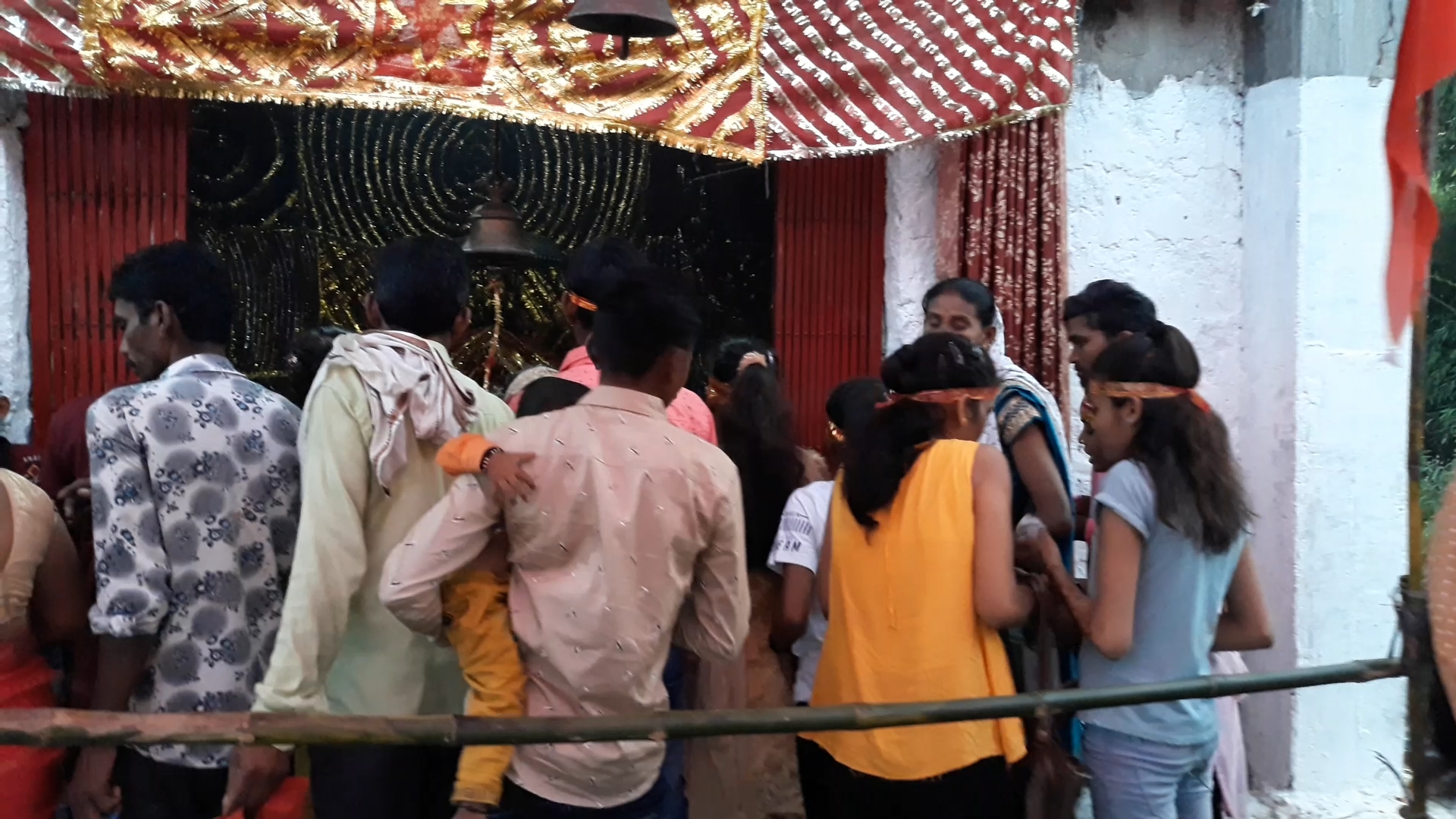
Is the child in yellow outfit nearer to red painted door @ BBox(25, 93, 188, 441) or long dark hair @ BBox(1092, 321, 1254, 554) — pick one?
long dark hair @ BBox(1092, 321, 1254, 554)

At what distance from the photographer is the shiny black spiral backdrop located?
4.32 meters

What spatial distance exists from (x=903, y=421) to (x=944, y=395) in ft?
0.34

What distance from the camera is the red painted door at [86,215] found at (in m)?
3.58

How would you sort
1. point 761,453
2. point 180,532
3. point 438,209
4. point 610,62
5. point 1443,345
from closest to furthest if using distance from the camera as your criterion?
point 180,532 < point 761,453 < point 610,62 < point 438,209 < point 1443,345

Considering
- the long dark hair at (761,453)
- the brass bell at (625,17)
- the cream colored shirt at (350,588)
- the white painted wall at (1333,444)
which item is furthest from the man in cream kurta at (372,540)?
the white painted wall at (1333,444)

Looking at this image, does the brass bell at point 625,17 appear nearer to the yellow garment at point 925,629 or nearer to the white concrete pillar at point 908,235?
the white concrete pillar at point 908,235

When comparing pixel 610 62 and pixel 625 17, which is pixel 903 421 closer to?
pixel 625 17

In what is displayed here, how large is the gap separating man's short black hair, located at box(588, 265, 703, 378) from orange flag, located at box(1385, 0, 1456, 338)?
115cm

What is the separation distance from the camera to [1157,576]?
2.35 m

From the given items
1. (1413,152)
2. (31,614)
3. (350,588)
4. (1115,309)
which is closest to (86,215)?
(31,614)

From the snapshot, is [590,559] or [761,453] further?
[761,453]

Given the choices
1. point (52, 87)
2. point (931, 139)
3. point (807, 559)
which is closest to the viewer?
point (807, 559)

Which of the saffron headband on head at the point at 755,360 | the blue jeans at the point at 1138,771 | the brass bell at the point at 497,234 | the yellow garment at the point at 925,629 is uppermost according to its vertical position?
the brass bell at the point at 497,234

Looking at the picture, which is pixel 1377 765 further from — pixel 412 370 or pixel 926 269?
pixel 412 370
